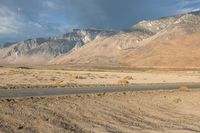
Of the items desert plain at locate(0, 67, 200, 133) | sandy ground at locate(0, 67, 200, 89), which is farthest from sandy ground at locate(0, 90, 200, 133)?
sandy ground at locate(0, 67, 200, 89)

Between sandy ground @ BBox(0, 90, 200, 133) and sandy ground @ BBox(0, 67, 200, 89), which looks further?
sandy ground @ BBox(0, 67, 200, 89)

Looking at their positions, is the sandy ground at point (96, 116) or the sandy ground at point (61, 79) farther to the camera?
the sandy ground at point (61, 79)

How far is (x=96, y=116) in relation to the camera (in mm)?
21344

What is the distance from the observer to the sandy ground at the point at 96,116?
17.8 meters

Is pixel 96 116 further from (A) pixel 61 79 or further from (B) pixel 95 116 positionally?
(A) pixel 61 79

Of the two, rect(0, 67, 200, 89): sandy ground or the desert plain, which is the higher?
rect(0, 67, 200, 89): sandy ground

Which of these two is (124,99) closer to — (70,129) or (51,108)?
(51,108)

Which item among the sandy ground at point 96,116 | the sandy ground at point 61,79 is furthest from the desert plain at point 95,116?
the sandy ground at point 61,79

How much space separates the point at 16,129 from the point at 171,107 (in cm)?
1484

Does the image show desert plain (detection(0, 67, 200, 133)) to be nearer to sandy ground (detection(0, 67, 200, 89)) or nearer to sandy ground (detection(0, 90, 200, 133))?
sandy ground (detection(0, 90, 200, 133))

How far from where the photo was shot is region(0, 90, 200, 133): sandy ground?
17.8 meters

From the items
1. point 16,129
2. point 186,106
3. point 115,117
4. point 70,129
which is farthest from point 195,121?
point 16,129

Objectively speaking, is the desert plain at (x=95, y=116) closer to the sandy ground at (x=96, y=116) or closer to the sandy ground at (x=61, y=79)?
the sandy ground at (x=96, y=116)

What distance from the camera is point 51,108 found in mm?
21297
